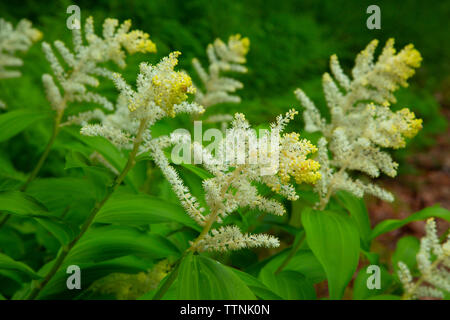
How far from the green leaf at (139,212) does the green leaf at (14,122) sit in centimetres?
88

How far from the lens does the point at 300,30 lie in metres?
7.17

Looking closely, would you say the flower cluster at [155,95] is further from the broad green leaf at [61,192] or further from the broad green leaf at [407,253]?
the broad green leaf at [407,253]

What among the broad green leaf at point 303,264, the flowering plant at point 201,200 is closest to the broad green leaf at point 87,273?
the flowering plant at point 201,200

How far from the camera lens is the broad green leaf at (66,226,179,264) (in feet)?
6.89

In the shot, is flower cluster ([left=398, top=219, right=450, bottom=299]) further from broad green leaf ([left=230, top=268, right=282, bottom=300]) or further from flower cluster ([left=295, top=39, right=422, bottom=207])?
broad green leaf ([left=230, top=268, right=282, bottom=300])

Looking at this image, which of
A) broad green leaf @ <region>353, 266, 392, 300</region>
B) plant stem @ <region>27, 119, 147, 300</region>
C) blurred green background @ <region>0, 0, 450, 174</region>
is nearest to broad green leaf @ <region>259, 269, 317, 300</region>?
broad green leaf @ <region>353, 266, 392, 300</region>

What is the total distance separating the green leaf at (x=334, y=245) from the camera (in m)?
1.94

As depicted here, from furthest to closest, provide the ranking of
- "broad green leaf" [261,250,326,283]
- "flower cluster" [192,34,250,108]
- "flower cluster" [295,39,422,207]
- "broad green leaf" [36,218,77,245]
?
"flower cluster" [192,34,250,108]
"broad green leaf" [261,250,326,283]
"flower cluster" [295,39,422,207]
"broad green leaf" [36,218,77,245]

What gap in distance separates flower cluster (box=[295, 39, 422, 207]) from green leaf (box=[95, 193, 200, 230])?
84 centimetres

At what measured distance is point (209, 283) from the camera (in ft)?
5.30

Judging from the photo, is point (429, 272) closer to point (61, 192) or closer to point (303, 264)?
point (303, 264)

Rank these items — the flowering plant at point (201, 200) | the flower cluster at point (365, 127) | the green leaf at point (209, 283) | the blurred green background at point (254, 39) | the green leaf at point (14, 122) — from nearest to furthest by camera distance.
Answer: the green leaf at point (209, 283), the flowering plant at point (201, 200), the flower cluster at point (365, 127), the green leaf at point (14, 122), the blurred green background at point (254, 39)

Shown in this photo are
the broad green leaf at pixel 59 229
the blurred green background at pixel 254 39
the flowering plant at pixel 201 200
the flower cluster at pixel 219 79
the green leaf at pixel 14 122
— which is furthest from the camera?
the blurred green background at pixel 254 39
